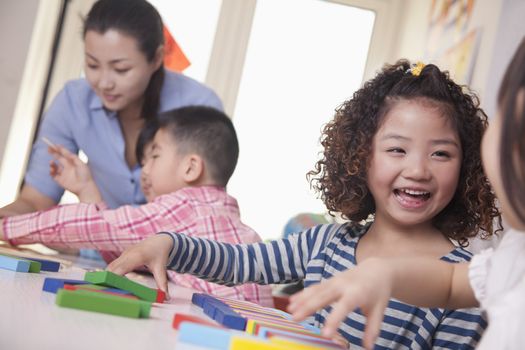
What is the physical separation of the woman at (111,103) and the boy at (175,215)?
11.2 inches

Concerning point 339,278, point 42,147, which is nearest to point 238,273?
point 339,278

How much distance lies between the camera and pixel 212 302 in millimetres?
696

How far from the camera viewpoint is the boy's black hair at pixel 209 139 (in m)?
1.59

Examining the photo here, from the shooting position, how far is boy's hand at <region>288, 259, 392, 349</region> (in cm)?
45

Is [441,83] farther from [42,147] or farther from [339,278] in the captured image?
[42,147]

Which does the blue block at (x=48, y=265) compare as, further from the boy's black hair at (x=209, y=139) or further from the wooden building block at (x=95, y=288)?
the boy's black hair at (x=209, y=139)

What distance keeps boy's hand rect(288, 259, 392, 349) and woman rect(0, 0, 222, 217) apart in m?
1.40

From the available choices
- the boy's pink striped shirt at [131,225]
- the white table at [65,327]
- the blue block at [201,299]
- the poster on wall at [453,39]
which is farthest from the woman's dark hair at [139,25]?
the white table at [65,327]

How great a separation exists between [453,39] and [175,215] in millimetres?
1626

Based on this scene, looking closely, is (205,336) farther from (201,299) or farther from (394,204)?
(394,204)

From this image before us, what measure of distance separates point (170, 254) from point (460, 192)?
16.1 inches

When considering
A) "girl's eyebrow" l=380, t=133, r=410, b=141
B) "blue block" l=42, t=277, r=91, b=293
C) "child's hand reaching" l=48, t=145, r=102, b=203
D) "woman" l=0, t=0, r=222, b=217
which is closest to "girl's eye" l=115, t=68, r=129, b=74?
"woman" l=0, t=0, r=222, b=217

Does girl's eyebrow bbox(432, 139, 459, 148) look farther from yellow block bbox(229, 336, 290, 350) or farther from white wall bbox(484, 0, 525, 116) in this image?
white wall bbox(484, 0, 525, 116)

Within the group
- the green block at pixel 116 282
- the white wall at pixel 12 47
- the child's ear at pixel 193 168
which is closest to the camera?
the green block at pixel 116 282
